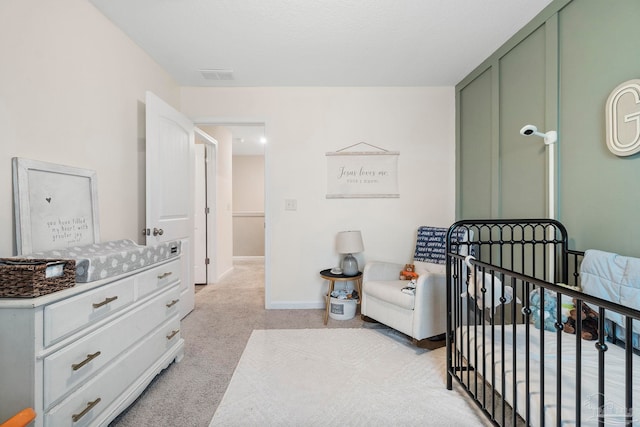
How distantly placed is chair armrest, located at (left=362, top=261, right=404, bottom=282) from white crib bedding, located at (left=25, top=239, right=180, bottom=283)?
1.53m

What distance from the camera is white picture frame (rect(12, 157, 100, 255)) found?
53.1 inches

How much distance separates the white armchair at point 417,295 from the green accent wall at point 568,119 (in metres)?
0.59

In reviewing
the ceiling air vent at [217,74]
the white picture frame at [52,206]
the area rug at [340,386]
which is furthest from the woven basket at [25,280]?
the ceiling air vent at [217,74]

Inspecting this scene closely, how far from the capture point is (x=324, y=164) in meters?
3.02

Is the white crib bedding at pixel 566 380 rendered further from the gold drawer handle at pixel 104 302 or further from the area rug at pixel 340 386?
the gold drawer handle at pixel 104 302

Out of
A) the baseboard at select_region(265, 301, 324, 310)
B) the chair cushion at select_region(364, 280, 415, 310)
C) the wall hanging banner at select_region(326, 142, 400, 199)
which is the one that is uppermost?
the wall hanging banner at select_region(326, 142, 400, 199)

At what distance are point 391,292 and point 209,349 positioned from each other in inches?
56.2

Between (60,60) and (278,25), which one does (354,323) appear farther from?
(60,60)

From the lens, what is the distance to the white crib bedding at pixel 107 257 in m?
1.23

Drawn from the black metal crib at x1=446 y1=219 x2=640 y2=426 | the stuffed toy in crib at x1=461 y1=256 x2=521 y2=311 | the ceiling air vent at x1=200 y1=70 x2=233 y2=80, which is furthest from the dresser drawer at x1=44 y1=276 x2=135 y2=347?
the ceiling air vent at x1=200 y1=70 x2=233 y2=80

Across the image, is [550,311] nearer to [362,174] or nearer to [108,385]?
[362,174]

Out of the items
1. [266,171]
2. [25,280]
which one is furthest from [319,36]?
[25,280]

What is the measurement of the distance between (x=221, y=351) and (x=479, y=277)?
1.81 meters

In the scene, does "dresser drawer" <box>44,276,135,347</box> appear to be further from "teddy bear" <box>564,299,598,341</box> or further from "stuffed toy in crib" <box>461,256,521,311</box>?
"teddy bear" <box>564,299,598,341</box>
